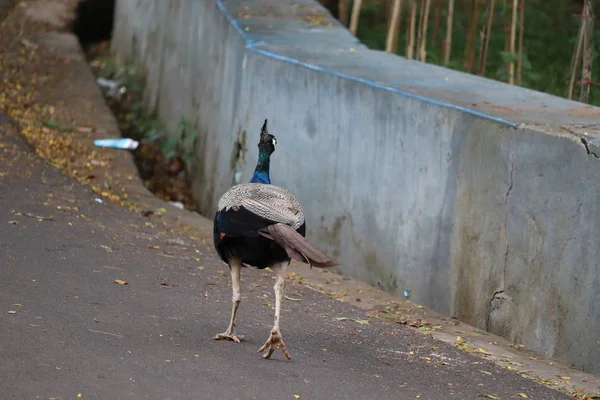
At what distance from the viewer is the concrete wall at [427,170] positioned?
6359 millimetres

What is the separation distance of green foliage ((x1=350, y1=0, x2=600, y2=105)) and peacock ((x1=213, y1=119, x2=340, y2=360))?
4187 mm

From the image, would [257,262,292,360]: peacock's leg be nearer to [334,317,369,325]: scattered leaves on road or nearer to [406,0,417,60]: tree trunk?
[334,317,369,325]: scattered leaves on road

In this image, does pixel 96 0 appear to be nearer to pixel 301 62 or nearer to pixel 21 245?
pixel 301 62

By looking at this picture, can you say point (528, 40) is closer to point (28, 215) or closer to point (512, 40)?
point (512, 40)

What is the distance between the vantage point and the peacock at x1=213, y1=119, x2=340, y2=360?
5305 millimetres

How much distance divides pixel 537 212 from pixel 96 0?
11.2 metres

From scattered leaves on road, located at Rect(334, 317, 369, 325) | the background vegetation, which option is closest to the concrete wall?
scattered leaves on road, located at Rect(334, 317, 369, 325)

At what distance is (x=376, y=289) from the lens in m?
8.03

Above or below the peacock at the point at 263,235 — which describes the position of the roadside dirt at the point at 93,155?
below

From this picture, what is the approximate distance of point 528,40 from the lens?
12.9 m

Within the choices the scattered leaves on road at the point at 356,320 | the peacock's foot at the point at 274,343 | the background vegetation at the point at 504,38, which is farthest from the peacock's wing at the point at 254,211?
the background vegetation at the point at 504,38

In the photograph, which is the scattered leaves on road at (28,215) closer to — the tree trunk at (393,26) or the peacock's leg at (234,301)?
the peacock's leg at (234,301)

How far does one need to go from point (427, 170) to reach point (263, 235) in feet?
7.96

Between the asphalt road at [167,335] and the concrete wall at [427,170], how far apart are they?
625mm
